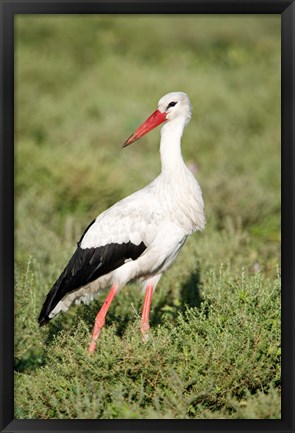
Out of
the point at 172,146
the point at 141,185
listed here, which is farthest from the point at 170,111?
the point at 141,185

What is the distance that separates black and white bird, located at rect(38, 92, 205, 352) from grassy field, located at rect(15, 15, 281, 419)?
25cm

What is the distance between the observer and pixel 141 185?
8727mm

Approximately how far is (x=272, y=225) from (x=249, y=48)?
8418 millimetres

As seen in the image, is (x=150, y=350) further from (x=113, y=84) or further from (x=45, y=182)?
(x=113, y=84)


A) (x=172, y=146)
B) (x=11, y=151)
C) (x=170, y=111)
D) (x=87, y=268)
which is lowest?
(x=87, y=268)

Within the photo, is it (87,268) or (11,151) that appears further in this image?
(87,268)

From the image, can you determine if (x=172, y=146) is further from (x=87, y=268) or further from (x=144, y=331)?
(x=144, y=331)

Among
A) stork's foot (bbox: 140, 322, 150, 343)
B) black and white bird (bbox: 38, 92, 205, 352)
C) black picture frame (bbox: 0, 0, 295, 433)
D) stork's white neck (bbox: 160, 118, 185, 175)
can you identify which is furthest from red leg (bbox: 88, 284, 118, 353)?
black picture frame (bbox: 0, 0, 295, 433)

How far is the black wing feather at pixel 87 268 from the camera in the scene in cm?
486

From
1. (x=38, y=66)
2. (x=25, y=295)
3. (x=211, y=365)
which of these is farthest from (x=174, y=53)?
(x=211, y=365)

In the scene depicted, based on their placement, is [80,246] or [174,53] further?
[174,53]

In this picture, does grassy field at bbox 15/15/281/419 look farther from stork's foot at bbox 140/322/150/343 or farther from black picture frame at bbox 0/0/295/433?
black picture frame at bbox 0/0/295/433

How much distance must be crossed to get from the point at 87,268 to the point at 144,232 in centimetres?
43

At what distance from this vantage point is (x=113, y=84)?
13742 millimetres
